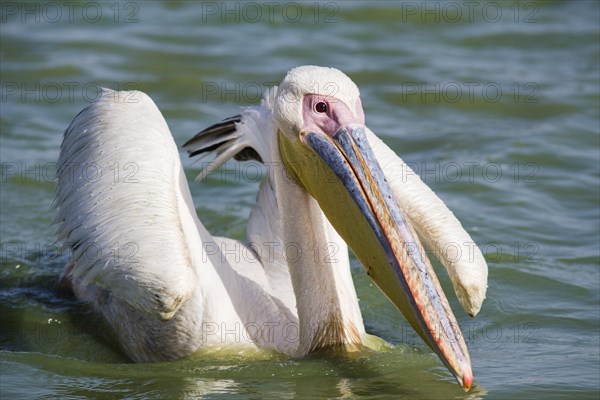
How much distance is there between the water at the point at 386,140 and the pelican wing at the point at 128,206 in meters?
0.51

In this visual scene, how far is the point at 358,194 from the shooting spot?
474cm

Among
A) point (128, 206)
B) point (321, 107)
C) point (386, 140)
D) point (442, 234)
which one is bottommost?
point (442, 234)

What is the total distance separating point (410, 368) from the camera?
17.2 ft

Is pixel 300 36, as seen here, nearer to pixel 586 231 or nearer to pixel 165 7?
pixel 165 7

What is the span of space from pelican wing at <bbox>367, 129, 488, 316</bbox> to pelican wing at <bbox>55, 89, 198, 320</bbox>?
1.09 metres

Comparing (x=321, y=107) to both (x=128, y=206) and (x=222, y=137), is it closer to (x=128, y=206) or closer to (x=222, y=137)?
(x=128, y=206)

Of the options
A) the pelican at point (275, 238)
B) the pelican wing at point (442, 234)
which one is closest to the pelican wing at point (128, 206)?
the pelican at point (275, 238)

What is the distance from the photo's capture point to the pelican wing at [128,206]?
486 centimetres

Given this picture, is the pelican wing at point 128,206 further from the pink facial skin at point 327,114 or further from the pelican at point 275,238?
the pink facial skin at point 327,114

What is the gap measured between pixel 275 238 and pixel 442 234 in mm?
1031

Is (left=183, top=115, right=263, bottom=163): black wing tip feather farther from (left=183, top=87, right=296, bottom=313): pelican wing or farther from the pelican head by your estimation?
the pelican head

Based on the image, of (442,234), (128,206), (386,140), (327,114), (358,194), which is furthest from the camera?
(386,140)

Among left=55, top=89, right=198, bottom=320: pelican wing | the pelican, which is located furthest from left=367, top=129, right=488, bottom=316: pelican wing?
left=55, top=89, right=198, bottom=320: pelican wing

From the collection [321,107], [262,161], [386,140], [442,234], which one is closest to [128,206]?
[321,107]
